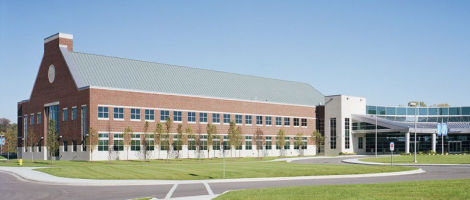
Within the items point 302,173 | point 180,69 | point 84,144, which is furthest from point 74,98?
point 302,173

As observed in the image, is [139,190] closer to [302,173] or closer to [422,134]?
[302,173]

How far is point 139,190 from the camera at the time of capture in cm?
2455

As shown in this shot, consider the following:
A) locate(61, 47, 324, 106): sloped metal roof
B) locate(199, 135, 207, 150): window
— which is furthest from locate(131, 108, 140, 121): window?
locate(199, 135, 207, 150): window

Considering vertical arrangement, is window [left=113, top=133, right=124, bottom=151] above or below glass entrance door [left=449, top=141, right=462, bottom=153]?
above

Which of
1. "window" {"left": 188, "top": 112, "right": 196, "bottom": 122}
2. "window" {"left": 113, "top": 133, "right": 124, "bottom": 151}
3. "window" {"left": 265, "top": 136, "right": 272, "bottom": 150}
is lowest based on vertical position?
"window" {"left": 265, "top": 136, "right": 272, "bottom": 150}

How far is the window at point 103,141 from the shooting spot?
6166 centimetres

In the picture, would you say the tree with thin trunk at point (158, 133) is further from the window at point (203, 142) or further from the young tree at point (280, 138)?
the young tree at point (280, 138)

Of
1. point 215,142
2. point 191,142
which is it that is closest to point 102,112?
point 191,142

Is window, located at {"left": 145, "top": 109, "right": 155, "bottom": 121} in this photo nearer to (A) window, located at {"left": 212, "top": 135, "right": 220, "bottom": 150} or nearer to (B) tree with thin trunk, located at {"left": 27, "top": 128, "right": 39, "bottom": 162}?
(A) window, located at {"left": 212, "top": 135, "right": 220, "bottom": 150}

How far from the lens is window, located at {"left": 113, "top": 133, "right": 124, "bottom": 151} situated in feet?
207

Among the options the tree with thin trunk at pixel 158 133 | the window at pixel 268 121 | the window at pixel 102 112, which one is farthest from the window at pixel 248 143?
the window at pixel 102 112

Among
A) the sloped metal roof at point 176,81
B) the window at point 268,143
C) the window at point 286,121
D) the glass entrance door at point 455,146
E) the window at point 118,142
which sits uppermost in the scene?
the sloped metal roof at point 176,81

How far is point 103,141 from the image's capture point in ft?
204

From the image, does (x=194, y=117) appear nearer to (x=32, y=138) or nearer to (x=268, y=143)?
(x=268, y=143)
